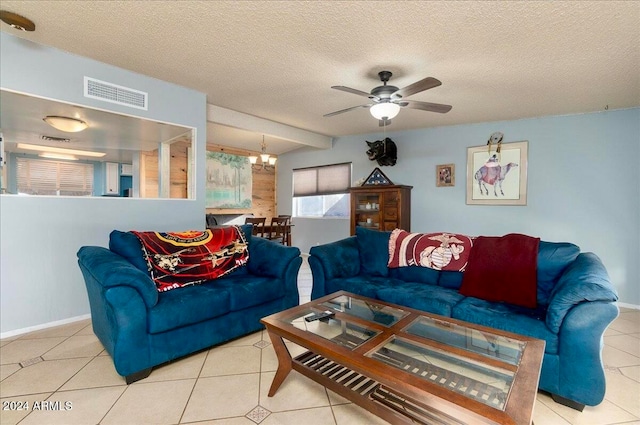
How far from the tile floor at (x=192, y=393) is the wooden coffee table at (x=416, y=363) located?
145 mm

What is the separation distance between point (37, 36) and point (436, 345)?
353 cm

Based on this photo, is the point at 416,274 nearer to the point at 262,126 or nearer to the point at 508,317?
the point at 508,317

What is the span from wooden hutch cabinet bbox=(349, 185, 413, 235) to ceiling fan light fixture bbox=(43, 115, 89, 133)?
11.7ft

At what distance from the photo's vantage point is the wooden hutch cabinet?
179 inches

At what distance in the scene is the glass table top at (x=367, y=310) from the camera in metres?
1.76

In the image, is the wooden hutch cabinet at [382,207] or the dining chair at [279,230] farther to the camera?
the dining chair at [279,230]

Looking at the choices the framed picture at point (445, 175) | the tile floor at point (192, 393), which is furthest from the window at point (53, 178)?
the framed picture at point (445, 175)

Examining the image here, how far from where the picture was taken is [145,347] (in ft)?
6.03

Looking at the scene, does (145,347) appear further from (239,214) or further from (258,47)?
(239,214)

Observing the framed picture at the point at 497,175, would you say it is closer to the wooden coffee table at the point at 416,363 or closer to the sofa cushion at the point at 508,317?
the sofa cushion at the point at 508,317

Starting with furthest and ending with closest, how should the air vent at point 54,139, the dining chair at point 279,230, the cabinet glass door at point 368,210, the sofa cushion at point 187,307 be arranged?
the dining chair at point 279,230 → the cabinet glass door at point 368,210 → the air vent at point 54,139 → the sofa cushion at point 187,307

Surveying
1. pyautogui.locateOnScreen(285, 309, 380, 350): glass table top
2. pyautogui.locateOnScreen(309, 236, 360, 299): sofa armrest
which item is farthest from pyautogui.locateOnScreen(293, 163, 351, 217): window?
pyautogui.locateOnScreen(285, 309, 380, 350): glass table top

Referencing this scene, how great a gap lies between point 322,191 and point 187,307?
4.28 meters

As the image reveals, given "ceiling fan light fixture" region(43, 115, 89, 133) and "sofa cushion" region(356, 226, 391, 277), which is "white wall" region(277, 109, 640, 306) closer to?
"sofa cushion" region(356, 226, 391, 277)
